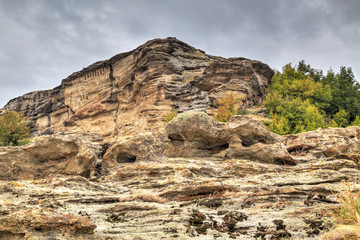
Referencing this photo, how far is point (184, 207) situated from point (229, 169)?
19.0 ft

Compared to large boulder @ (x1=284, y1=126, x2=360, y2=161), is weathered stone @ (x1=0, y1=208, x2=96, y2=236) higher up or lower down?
lower down

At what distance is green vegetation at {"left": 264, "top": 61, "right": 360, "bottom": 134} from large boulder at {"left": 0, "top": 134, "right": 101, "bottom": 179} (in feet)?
73.5

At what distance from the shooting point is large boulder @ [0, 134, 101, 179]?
45.9 feet

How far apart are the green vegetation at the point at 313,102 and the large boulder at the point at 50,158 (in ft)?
73.5

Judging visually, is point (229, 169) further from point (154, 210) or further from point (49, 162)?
point (49, 162)

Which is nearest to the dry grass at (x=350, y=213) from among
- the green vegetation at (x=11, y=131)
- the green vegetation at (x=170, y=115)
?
the green vegetation at (x=170, y=115)

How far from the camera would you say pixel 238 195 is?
8930 millimetres

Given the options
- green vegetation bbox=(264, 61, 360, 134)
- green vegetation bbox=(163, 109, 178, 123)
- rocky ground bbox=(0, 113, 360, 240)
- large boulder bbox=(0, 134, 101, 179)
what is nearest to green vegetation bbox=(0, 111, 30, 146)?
green vegetation bbox=(163, 109, 178, 123)

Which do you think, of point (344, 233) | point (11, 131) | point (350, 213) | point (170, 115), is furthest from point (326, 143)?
point (11, 131)

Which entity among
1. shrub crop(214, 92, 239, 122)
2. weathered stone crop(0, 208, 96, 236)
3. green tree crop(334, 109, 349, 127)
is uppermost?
shrub crop(214, 92, 239, 122)

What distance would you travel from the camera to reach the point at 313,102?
138 feet

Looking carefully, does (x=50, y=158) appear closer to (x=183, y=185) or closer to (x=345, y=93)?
(x=183, y=185)

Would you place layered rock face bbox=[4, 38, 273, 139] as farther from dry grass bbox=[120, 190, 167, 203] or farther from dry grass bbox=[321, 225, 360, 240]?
dry grass bbox=[321, 225, 360, 240]

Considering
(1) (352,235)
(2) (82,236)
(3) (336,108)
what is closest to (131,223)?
(2) (82,236)
